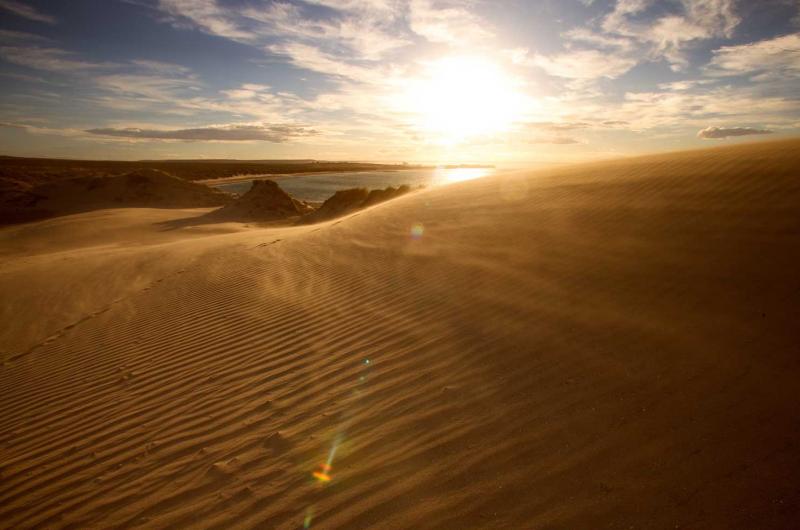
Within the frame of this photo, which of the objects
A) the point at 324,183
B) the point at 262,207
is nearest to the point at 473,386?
the point at 262,207

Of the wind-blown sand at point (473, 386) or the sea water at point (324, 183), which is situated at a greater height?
the wind-blown sand at point (473, 386)

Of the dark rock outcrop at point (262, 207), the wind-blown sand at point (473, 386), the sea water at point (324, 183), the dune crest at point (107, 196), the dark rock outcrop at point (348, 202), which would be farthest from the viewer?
the sea water at point (324, 183)

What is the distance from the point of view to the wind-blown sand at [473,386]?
2.35 meters

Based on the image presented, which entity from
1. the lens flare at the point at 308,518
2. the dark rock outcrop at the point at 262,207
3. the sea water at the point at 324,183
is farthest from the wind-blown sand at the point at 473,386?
the sea water at the point at 324,183

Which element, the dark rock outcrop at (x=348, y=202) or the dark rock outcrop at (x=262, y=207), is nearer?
the dark rock outcrop at (x=348, y=202)

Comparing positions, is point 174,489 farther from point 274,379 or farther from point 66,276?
point 66,276

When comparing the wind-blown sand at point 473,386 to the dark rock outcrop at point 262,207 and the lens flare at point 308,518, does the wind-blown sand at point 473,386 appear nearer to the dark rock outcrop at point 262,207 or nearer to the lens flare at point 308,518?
the lens flare at point 308,518

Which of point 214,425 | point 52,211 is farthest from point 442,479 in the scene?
point 52,211

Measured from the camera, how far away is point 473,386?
332 centimetres

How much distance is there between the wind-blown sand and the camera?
2.35 m

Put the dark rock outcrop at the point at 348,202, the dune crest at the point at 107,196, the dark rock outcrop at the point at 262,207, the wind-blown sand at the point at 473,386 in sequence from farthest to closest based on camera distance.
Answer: the dune crest at the point at 107,196 → the dark rock outcrop at the point at 262,207 → the dark rock outcrop at the point at 348,202 → the wind-blown sand at the point at 473,386

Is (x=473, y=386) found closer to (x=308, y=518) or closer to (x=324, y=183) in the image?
(x=308, y=518)

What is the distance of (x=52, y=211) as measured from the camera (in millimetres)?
24984

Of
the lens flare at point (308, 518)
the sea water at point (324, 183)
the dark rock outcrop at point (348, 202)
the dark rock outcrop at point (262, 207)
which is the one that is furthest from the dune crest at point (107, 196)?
the lens flare at point (308, 518)
